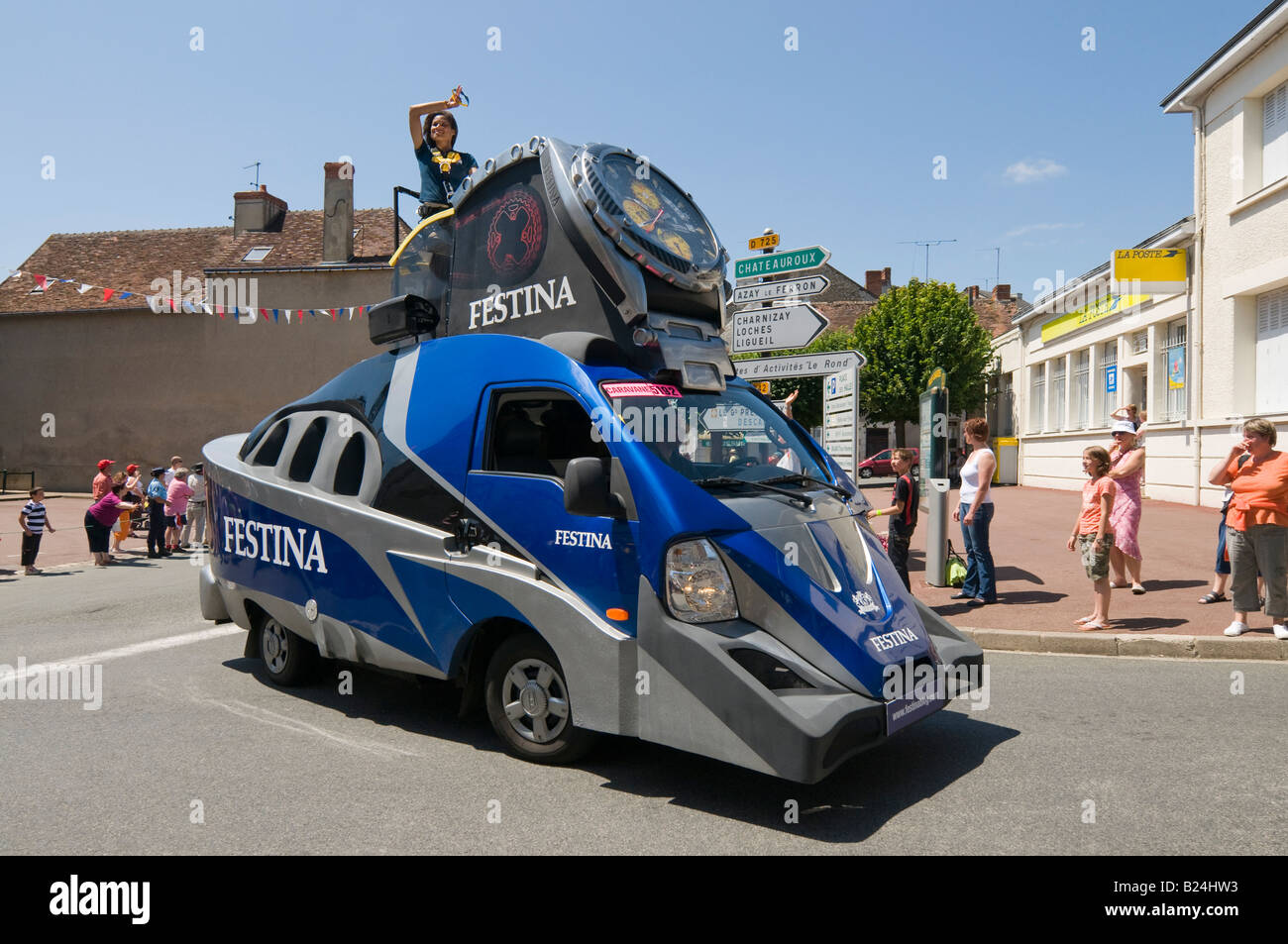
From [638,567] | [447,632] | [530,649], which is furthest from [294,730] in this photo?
[638,567]

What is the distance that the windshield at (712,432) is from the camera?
4637mm

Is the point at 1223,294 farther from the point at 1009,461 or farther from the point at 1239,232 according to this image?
the point at 1009,461

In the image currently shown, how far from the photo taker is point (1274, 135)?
17484mm

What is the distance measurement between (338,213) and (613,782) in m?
33.3

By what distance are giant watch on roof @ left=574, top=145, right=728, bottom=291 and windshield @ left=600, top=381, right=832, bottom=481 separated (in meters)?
0.71

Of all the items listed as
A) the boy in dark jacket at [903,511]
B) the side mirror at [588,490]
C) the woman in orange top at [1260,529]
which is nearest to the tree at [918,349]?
the boy in dark jacket at [903,511]

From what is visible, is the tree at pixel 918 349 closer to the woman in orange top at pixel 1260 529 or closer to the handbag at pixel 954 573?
the handbag at pixel 954 573

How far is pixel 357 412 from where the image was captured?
19.7 feet

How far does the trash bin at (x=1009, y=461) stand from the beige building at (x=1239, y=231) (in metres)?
14.9

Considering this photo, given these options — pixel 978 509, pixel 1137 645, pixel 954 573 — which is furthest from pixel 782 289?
pixel 1137 645

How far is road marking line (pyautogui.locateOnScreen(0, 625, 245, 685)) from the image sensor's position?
23.8 feet

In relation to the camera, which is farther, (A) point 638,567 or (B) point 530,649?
(B) point 530,649
